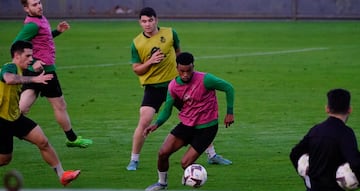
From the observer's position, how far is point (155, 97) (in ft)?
45.0

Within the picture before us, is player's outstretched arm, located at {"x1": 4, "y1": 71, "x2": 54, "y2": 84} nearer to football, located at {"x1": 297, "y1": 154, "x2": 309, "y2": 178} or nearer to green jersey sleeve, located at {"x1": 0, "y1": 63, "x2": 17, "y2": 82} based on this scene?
green jersey sleeve, located at {"x1": 0, "y1": 63, "x2": 17, "y2": 82}

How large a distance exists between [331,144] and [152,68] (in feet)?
16.9

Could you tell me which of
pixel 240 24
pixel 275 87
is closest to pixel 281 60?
pixel 275 87

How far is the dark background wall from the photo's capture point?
44.5 meters

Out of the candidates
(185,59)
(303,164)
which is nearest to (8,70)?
(185,59)

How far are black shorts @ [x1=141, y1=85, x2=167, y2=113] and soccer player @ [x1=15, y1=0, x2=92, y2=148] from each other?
1645 millimetres

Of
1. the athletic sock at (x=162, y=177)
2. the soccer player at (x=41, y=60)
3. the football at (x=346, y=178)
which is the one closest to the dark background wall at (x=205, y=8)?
the soccer player at (x=41, y=60)

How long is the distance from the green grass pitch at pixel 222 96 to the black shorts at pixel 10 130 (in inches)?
27.0

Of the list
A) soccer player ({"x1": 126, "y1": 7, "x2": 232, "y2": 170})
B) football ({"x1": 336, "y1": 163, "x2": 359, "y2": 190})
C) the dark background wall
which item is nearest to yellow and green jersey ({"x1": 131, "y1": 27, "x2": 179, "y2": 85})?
soccer player ({"x1": 126, "y1": 7, "x2": 232, "y2": 170})

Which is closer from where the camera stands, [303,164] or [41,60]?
[303,164]

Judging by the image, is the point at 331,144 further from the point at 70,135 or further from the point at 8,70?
the point at 70,135

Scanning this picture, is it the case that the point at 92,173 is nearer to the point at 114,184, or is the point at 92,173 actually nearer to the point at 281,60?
the point at 114,184

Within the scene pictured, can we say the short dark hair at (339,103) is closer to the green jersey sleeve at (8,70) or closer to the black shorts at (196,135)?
the black shorts at (196,135)

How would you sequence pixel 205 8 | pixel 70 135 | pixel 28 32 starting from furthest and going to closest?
1. pixel 205 8
2. pixel 70 135
3. pixel 28 32
